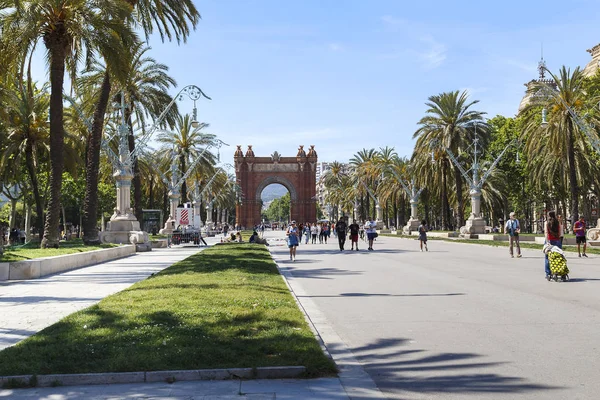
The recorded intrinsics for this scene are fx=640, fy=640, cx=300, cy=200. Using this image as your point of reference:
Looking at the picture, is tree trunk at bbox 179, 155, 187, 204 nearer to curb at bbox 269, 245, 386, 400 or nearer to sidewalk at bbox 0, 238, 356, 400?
sidewalk at bbox 0, 238, 356, 400

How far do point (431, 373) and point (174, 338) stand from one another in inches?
107

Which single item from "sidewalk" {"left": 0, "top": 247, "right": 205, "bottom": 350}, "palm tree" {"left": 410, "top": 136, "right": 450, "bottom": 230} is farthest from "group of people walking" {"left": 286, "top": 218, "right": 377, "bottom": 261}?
"palm tree" {"left": 410, "top": 136, "right": 450, "bottom": 230}

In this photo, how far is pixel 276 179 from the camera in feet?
398

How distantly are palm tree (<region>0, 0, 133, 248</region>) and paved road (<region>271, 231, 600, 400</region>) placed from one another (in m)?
11.1

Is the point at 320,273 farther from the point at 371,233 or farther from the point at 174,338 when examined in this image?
the point at 371,233

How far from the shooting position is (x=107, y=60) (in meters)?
21.5

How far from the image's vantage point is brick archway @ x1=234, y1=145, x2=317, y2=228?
4680 inches

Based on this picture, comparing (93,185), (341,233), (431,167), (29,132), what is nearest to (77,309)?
(93,185)

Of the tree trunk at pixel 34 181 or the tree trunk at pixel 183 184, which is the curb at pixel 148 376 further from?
the tree trunk at pixel 183 184

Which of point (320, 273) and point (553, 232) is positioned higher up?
point (553, 232)

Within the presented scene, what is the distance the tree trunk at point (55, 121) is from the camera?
21.6 m

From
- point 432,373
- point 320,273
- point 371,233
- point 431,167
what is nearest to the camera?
point 432,373

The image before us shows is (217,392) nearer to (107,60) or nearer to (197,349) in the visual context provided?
(197,349)

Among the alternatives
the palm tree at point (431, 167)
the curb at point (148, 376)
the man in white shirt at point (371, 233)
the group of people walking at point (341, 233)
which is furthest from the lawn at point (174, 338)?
the palm tree at point (431, 167)
